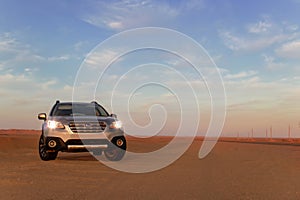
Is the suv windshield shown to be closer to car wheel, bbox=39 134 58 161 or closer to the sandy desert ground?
car wheel, bbox=39 134 58 161

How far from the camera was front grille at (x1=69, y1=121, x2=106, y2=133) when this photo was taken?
13039 mm

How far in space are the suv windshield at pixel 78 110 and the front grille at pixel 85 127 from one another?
136cm

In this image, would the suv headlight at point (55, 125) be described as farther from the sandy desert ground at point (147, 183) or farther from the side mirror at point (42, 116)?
the sandy desert ground at point (147, 183)

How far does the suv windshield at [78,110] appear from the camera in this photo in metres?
14.5

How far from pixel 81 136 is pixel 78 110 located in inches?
82.8

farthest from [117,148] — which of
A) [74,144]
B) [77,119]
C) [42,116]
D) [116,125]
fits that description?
[42,116]

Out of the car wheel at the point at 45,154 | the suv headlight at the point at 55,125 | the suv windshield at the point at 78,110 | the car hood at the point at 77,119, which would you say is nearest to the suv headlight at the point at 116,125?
the car hood at the point at 77,119

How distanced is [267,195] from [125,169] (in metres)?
4.87

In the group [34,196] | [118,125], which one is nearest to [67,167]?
[118,125]

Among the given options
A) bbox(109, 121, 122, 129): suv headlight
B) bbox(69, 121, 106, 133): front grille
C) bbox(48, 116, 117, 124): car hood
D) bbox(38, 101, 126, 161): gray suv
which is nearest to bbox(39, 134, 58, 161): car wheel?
bbox(38, 101, 126, 161): gray suv

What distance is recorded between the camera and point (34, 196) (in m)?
6.87

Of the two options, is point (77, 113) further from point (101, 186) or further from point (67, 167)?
point (101, 186)

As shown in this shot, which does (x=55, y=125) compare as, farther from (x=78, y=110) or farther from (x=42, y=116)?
(x=78, y=110)

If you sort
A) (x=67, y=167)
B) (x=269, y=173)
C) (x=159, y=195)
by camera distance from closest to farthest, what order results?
(x=159, y=195) → (x=269, y=173) → (x=67, y=167)
